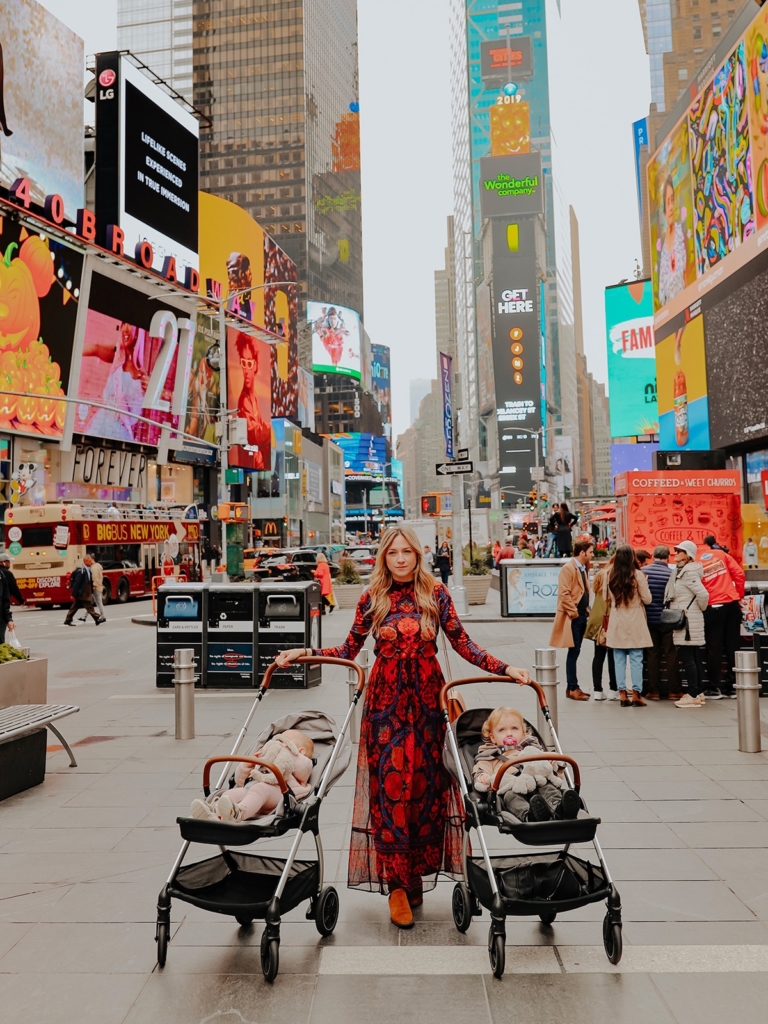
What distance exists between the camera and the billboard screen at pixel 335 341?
12825 cm

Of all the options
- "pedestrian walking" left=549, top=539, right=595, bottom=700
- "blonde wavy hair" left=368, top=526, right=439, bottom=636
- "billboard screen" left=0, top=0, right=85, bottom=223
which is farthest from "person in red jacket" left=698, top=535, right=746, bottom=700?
"billboard screen" left=0, top=0, right=85, bottom=223

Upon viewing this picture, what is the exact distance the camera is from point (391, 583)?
4.53 m

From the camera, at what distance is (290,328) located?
288ft

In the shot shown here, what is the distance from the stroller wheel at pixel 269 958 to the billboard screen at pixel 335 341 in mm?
127476

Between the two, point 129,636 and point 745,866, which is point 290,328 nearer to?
point 129,636

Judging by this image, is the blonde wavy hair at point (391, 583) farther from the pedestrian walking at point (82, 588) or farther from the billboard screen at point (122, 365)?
the billboard screen at point (122, 365)

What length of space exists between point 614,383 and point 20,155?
1800 inches

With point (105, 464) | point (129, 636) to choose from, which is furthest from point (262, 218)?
point (129, 636)

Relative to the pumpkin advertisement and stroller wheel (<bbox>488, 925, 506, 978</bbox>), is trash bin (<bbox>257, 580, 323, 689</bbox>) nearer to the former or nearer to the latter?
stroller wheel (<bbox>488, 925, 506, 978</bbox>)

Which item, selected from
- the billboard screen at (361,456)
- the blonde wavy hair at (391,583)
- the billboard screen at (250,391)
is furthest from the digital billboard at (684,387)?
the billboard screen at (361,456)

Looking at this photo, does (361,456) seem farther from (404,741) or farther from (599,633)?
(404,741)

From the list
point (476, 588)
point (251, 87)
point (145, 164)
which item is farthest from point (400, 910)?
point (251, 87)

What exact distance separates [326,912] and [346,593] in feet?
72.7

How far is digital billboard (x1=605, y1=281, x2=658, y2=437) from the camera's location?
67.1 m
